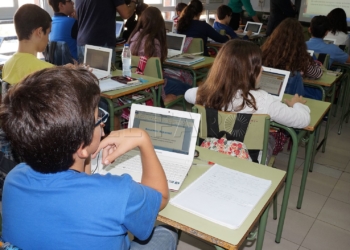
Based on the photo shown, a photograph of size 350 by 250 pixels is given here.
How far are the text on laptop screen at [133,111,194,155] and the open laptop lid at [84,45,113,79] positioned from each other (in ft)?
4.47

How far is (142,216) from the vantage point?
0.90 m

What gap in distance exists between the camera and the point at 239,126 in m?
1.69

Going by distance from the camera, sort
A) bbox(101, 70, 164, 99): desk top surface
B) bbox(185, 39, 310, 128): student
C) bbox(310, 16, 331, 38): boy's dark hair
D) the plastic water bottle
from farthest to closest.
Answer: bbox(310, 16, 331, 38): boy's dark hair, the plastic water bottle, bbox(101, 70, 164, 99): desk top surface, bbox(185, 39, 310, 128): student

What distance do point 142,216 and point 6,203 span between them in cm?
36

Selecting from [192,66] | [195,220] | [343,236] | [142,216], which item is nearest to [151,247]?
[195,220]

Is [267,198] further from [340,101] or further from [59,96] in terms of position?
[340,101]

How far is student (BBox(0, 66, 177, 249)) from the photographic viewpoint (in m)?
0.81

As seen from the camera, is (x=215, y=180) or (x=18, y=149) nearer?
(x=18, y=149)

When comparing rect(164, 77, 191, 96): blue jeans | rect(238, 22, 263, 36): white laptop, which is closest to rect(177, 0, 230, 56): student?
rect(164, 77, 191, 96): blue jeans

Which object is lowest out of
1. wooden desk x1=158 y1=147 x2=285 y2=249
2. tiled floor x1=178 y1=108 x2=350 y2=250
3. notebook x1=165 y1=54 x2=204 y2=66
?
tiled floor x1=178 y1=108 x2=350 y2=250

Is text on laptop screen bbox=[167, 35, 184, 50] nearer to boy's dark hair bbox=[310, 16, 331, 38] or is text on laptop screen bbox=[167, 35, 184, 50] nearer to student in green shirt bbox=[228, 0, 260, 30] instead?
boy's dark hair bbox=[310, 16, 331, 38]

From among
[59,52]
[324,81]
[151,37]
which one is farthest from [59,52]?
[324,81]

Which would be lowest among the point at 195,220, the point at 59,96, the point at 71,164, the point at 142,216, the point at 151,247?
the point at 151,247

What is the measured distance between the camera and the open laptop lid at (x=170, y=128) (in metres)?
1.43
